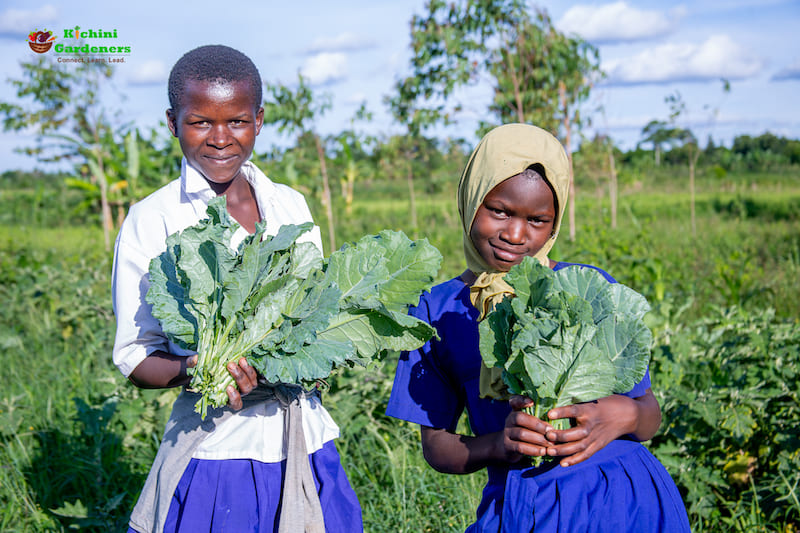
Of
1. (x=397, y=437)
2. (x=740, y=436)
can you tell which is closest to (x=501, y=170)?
(x=740, y=436)

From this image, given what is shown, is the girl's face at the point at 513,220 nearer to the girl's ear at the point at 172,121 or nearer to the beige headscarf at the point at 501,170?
the beige headscarf at the point at 501,170

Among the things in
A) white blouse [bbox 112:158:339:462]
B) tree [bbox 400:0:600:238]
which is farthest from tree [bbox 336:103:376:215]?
white blouse [bbox 112:158:339:462]

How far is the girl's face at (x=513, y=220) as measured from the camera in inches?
62.6

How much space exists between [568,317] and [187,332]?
87 cm

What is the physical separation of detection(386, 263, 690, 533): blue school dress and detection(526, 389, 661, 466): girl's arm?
0.09 metres

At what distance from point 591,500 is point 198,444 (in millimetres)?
994

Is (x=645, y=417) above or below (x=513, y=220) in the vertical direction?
below

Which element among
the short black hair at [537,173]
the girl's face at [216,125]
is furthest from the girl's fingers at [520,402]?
the girl's face at [216,125]

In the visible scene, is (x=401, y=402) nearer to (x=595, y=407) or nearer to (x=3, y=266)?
(x=595, y=407)

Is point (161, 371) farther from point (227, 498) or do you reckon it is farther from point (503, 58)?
point (503, 58)

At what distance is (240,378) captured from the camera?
57.9 inches

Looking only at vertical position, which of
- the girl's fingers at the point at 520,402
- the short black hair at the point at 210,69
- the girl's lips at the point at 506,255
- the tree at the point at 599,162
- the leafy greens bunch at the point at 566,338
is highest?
the tree at the point at 599,162

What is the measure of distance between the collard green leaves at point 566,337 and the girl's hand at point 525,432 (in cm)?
4

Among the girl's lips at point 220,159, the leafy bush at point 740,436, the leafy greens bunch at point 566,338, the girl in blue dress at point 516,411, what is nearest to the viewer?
the leafy greens bunch at point 566,338
